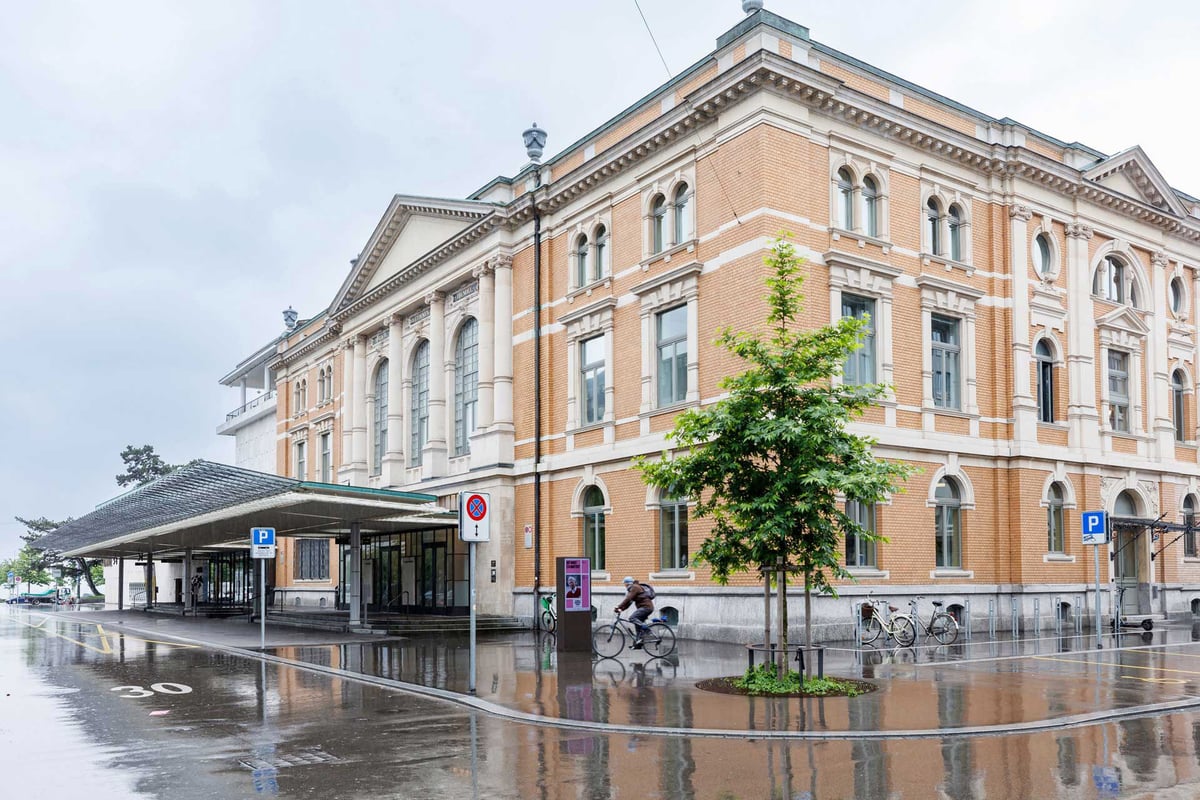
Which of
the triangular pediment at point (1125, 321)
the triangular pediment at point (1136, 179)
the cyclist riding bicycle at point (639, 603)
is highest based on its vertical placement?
the triangular pediment at point (1136, 179)

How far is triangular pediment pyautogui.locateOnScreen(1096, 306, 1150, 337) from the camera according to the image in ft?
104

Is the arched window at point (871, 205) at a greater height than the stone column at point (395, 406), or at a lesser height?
greater

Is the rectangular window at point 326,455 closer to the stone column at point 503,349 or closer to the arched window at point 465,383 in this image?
the arched window at point 465,383

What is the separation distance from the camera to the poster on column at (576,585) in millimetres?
22844

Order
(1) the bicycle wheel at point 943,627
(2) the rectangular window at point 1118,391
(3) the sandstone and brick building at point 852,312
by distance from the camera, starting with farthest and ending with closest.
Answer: (2) the rectangular window at point 1118,391, (3) the sandstone and brick building at point 852,312, (1) the bicycle wheel at point 943,627

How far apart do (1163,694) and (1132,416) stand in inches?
761

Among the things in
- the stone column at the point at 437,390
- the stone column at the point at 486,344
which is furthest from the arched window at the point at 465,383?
the stone column at the point at 486,344

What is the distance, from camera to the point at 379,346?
1727 inches

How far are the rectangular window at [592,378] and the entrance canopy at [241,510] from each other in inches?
214

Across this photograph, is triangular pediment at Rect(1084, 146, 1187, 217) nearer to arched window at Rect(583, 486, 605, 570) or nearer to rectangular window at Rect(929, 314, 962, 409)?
rectangular window at Rect(929, 314, 962, 409)

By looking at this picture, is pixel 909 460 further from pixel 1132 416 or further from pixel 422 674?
pixel 422 674

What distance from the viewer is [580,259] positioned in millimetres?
31828

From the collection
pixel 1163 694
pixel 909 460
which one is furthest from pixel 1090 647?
pixel 1163 694

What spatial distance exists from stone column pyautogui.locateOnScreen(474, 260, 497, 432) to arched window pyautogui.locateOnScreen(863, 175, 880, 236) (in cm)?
1234
